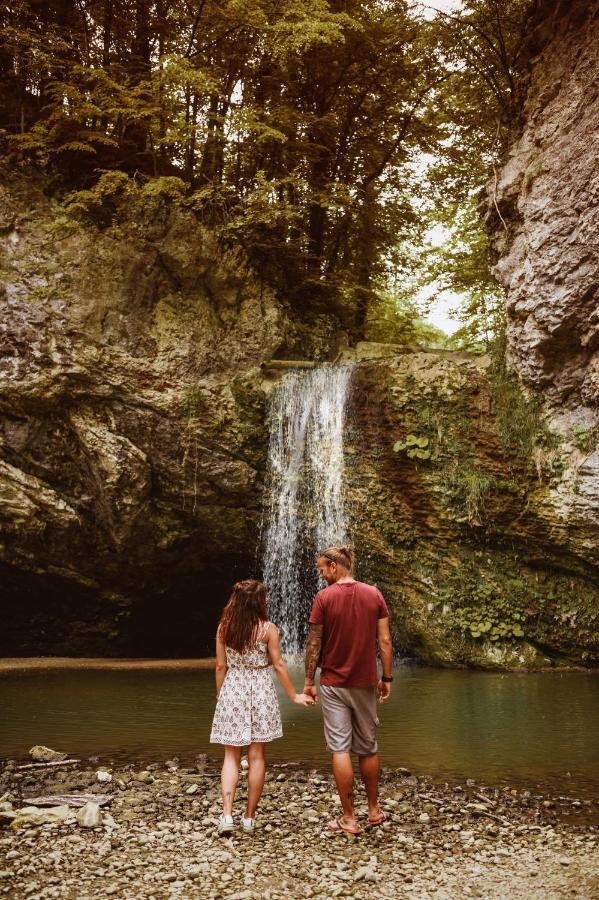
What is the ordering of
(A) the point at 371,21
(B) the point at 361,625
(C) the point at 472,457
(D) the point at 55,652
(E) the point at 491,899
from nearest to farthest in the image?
(E) the point at 491,899 → (B) the point at 361,625 → (C) the point at 472,457 → (D) the point at 55,652 → (A) the point at 371,21

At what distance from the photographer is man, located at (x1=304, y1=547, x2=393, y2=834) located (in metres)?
4.33

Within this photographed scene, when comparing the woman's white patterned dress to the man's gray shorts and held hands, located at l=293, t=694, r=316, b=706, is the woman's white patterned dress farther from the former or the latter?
the man's gray shorts

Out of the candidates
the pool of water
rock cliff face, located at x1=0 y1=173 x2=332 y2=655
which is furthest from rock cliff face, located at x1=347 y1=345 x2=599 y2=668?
rock cliff face, located at x1=0 y1=173 x2=332 y2=655

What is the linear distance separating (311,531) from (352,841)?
29.0ft

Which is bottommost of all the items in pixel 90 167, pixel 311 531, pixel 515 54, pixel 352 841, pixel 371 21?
pixel 352 841

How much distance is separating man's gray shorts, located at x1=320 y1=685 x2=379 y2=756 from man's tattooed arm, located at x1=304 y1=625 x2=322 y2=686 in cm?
12

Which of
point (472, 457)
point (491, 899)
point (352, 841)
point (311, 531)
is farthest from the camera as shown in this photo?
point (311, 531)

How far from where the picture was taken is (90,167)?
1327 centimetres

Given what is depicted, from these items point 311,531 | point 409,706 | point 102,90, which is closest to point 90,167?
point 102,90

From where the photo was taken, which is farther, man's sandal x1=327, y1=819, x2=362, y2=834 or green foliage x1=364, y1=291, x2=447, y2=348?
green foliage x1=364, y1=291, x2=447, y2=348

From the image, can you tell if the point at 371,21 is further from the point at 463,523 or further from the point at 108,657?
the point at 108,657

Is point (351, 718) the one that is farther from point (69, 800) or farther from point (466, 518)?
point (466, 518)

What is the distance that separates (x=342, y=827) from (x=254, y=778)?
1.97 feet

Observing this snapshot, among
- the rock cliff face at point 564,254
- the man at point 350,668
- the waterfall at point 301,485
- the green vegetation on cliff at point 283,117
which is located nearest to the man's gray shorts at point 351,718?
the man at point 350,668
